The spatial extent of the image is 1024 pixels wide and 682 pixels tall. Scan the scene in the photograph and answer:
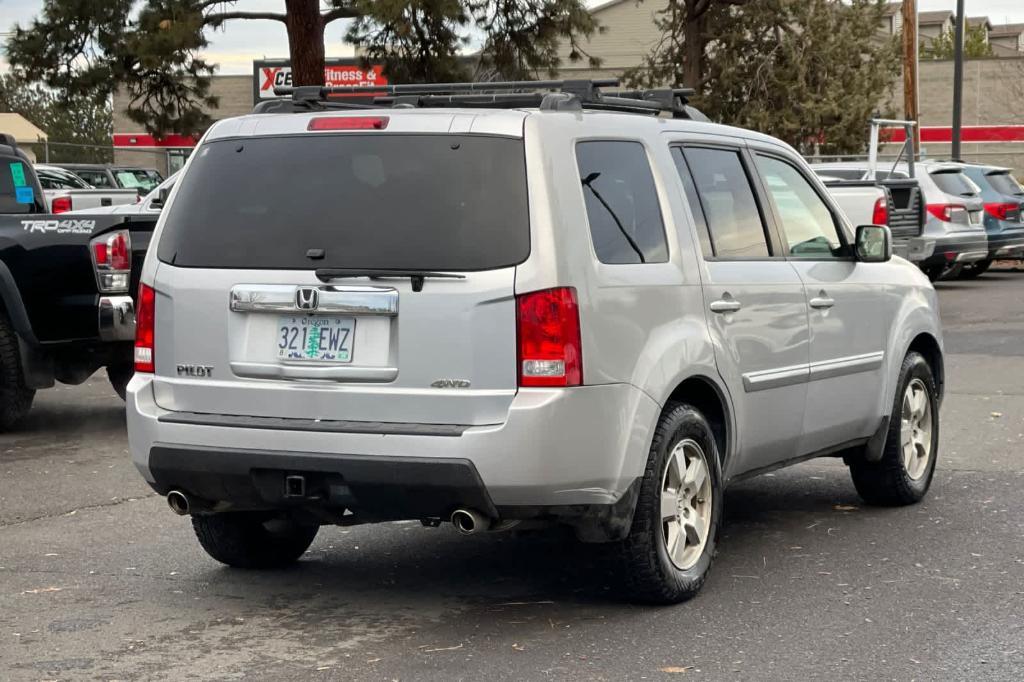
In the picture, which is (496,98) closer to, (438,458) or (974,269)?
(438,458)

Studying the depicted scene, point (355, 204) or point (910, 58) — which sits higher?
point (910, 58)

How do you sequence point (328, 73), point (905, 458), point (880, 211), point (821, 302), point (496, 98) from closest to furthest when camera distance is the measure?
point (496, 98) → point (821, 302) → point (905, 458) → point (880, 211) → point (328, 73)

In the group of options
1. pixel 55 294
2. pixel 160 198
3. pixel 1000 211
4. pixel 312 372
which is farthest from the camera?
pixel 1000 211

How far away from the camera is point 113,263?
33.2 feet

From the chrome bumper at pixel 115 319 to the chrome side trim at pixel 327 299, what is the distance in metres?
4.50

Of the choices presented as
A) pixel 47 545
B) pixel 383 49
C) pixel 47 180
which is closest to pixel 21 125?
pixel 47 180

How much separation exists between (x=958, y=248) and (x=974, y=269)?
131 inches

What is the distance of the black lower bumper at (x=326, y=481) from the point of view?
209 inches

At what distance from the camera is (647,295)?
5.79 m

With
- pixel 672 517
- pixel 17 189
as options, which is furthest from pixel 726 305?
pixel 17 189

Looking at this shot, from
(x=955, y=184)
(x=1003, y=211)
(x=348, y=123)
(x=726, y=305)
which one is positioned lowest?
(x=1003, y=211)

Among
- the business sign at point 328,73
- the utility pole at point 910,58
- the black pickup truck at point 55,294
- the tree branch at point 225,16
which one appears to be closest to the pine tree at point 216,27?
the tree branch at point 225,16

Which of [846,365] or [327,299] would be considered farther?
[846,365]

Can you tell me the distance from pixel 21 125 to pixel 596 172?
2299 inches
